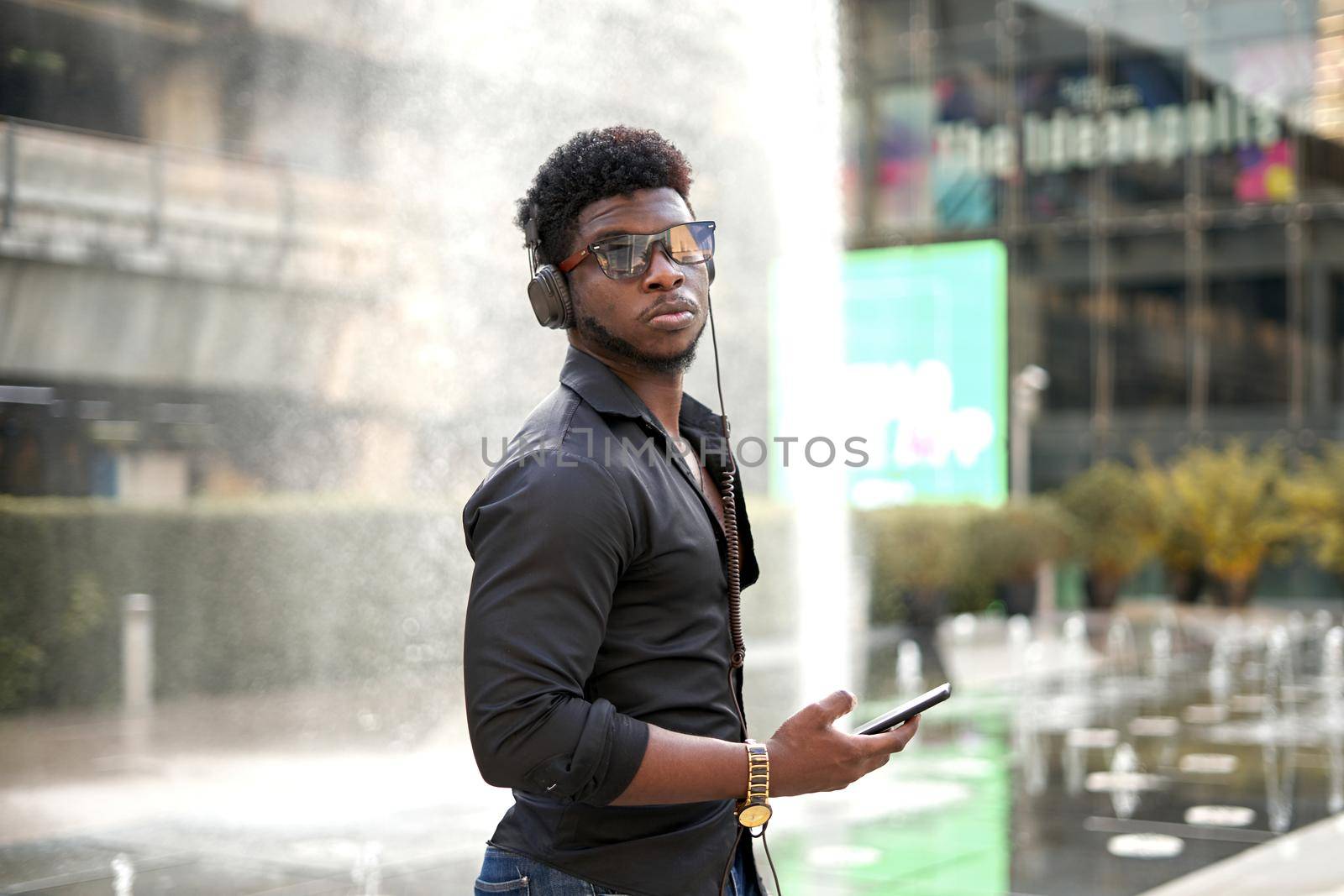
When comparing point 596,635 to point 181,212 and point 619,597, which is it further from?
point 181,212

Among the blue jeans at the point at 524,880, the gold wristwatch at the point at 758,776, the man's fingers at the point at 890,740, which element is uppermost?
the man's fingers at the point at 890,740

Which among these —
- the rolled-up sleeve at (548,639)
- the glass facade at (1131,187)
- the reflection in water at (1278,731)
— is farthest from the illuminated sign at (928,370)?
the rolled-up sleeve at (548,639)

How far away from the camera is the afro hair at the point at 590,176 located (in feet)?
6.64

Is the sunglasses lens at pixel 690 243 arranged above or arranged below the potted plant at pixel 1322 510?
above

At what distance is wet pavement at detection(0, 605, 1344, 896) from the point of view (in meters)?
5.75

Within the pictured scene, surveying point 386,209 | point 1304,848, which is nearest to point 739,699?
point 1304,848

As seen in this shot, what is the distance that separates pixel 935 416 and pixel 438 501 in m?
15.4

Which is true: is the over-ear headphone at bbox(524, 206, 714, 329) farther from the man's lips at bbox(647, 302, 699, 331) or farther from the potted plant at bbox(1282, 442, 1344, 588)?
the potted plant at bbox(1282, 442, 1344, 588)

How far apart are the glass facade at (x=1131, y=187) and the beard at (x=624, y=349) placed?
71.0 feet

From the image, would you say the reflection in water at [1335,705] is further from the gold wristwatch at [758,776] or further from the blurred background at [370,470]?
the gold wristwatch at [758,776]

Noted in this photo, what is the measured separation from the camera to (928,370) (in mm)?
22734

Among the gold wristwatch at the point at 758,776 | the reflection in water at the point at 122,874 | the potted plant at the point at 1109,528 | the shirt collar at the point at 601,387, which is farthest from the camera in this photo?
the potted plant at the point at 1109,528

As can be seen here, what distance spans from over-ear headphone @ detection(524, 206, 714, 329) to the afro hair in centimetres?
3

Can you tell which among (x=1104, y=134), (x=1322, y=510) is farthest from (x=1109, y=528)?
(x=1104, y=134)
